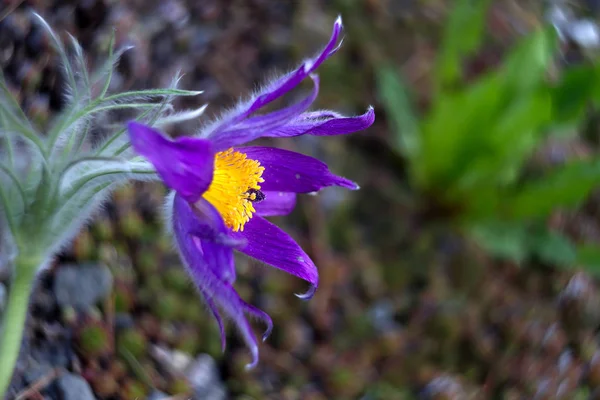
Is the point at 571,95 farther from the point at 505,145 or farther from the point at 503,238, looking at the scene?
the point at 503,238

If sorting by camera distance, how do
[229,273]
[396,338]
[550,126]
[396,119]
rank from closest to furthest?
[229,273]
[396,338]
[550,126]
[396,119]

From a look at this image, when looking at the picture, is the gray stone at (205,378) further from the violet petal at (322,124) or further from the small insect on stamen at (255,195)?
the violet petal at (322,124)

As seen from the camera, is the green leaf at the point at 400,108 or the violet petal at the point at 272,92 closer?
the violet petal at the point at 272,92

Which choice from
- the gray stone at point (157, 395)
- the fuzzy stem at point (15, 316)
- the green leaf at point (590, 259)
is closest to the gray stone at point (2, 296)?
the fuzzy stem at point (15, 316)

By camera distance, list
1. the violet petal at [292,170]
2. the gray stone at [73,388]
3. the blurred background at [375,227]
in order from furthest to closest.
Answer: the blurred background at [375,227]
the gray stone at [73,388]
the violet petal at [292,170]

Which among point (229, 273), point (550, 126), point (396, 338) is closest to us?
point (229, 273)

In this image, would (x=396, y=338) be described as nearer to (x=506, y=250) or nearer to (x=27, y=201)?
(x=506, y=250)

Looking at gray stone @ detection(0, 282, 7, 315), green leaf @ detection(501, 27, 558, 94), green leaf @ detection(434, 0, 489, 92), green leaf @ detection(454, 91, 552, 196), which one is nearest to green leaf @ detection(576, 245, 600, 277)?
green leaf @ detection(454, 91, 552, 196)

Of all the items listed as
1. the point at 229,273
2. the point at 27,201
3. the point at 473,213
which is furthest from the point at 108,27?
the point at 473,213

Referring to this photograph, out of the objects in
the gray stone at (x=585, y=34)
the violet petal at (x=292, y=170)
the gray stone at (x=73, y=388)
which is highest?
the violet petal at (x=292, y=170)
